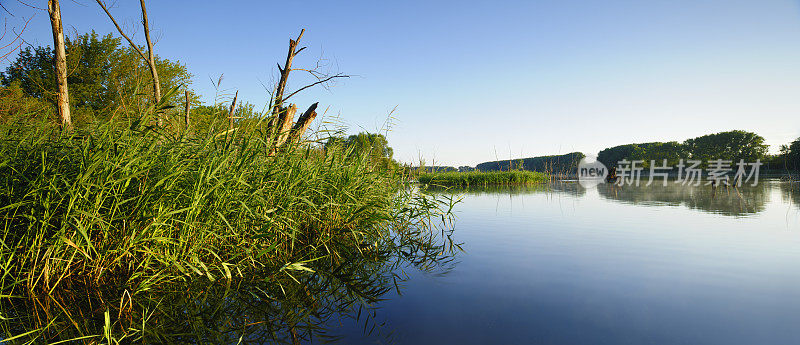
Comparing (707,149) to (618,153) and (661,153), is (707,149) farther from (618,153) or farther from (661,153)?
(618,153)

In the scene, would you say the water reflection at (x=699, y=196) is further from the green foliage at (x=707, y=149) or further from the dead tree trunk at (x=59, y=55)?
the green foliage at (x=707, y=149)

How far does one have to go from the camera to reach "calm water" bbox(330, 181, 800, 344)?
2.26 metres

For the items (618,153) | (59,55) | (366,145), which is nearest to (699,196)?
(366,145)

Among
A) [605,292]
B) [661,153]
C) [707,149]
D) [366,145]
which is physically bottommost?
[605,292]

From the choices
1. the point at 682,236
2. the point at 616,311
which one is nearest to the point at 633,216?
the point at 682,236

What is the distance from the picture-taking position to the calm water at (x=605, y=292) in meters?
2.26

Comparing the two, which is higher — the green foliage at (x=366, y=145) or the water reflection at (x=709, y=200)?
the green foliage at (x=366, y=145)

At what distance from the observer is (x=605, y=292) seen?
3.08 meters

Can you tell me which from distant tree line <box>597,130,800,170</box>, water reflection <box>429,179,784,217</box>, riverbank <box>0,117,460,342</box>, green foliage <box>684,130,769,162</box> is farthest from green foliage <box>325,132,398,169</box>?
green foliage <box>684,130,769,162</box>

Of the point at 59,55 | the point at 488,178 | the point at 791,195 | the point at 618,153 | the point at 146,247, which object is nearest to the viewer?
the point at 146,247

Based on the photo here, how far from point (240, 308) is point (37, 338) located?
1.05 m

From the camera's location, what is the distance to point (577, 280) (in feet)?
11.3

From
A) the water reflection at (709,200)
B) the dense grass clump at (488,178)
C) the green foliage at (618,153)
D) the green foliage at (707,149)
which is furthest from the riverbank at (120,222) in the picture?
the green foliage at (618,153)

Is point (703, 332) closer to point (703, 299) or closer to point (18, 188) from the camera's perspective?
point (703, 299)
